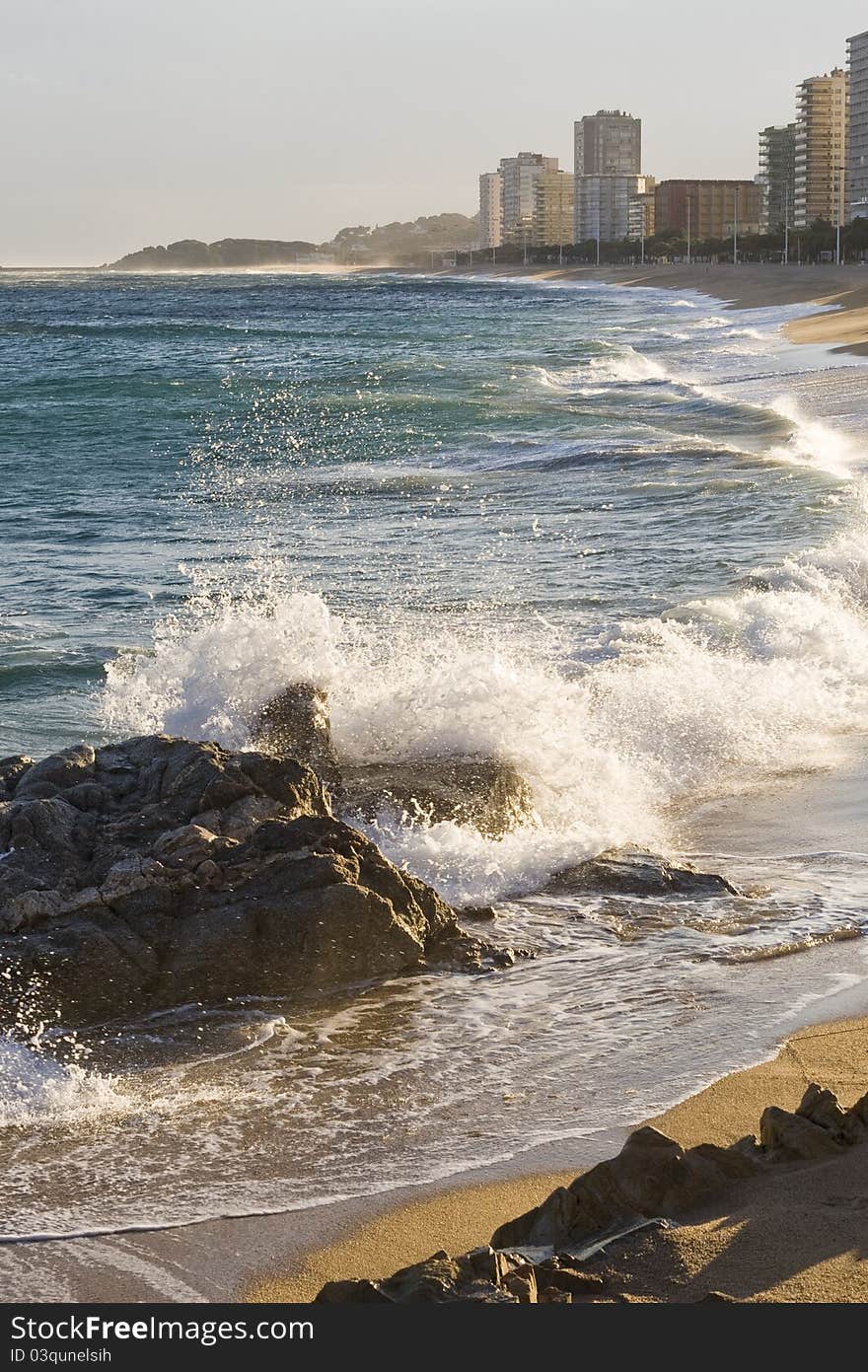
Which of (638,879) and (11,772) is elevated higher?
(11,772)

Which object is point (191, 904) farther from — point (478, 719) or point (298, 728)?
point (478, 719)

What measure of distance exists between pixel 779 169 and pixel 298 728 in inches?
7336

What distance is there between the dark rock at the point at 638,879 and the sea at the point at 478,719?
107mm

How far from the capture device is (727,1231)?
354cm

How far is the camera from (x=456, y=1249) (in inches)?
152

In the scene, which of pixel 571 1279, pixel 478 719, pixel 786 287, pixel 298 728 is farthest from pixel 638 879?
pixel 786 287

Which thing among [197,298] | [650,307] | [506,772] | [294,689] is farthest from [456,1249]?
[197,298]

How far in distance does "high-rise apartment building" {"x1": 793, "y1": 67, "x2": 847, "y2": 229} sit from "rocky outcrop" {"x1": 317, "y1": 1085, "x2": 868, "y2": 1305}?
17206 centimetres

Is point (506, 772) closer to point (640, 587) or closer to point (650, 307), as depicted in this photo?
point (640, 587)

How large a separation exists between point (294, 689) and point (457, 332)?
49.5 meters

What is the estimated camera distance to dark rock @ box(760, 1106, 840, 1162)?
386 cm

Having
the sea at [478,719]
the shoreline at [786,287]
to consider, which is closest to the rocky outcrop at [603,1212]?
the sea at [478,719]

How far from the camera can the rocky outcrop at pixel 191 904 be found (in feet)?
17.7

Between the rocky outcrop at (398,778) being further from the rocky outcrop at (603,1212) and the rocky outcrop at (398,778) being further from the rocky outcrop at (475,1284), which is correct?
the rocky outcrop at (475,1284)
